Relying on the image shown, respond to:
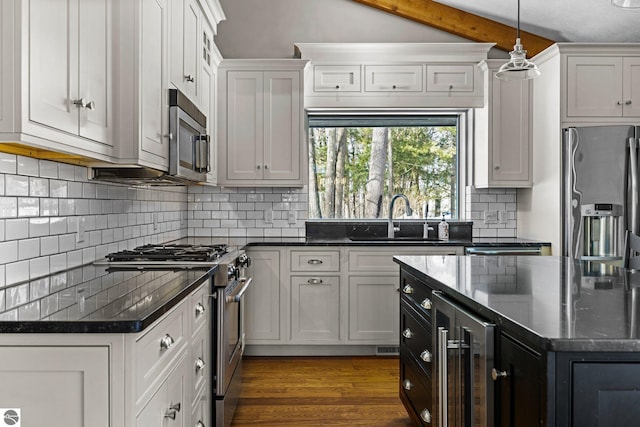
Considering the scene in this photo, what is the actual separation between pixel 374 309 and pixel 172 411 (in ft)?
8.03

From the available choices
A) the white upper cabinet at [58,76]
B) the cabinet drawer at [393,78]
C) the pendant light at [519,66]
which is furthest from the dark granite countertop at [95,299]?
→ the cabinet drawer at [393,78]

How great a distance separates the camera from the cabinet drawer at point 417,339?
87.1 inches

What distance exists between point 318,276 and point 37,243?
2.25 m

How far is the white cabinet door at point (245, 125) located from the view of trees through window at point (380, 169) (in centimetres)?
72

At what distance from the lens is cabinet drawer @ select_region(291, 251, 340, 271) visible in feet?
12.8

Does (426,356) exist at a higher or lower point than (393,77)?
lower

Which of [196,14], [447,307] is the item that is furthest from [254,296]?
[447,307]

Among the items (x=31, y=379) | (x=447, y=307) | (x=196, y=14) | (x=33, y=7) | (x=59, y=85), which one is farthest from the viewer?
(x=196, y=14)

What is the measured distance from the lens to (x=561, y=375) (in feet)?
3.67

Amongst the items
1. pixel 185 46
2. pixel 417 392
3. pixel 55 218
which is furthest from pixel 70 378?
pixel 185 46

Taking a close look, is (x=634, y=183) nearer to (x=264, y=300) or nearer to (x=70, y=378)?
(x=264, y=300)

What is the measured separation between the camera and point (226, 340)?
2559mm

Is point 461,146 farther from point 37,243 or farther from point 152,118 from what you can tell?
point 37,243

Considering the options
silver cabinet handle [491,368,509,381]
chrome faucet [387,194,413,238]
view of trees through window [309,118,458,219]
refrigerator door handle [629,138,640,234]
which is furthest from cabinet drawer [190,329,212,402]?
refrigerator door handle [629,138,640,234]
